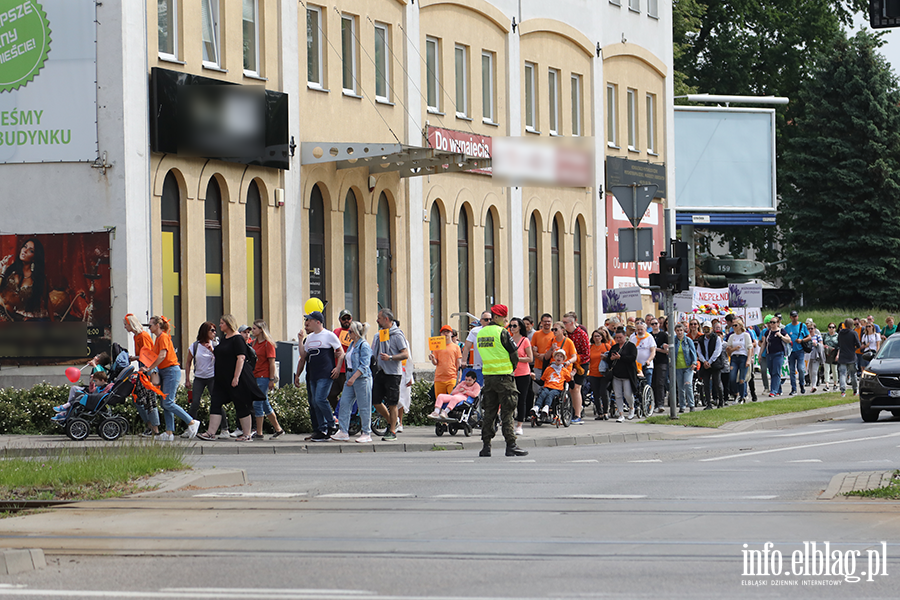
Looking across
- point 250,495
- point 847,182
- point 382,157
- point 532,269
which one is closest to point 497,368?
point 250,495

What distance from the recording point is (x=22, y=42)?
23.5m

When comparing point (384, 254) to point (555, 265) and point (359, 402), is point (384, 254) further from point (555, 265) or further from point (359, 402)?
point (359, 402)

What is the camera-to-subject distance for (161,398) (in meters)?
19.8

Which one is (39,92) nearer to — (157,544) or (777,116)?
(157,544)

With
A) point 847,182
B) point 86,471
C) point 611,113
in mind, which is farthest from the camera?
point 847,182

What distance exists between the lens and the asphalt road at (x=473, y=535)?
788cm

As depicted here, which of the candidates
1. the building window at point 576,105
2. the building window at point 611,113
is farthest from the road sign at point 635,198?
the building window at point 611,113

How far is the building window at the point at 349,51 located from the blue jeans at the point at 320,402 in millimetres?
10971

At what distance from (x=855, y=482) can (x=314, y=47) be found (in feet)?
59.1

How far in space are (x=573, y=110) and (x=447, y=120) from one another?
22.8 feet

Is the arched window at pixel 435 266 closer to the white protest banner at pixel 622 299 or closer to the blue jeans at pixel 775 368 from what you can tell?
the white protest banner at pixel 622 299

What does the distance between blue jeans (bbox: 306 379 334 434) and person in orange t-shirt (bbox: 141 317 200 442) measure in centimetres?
169

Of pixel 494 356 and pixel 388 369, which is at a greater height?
pixel 494 356

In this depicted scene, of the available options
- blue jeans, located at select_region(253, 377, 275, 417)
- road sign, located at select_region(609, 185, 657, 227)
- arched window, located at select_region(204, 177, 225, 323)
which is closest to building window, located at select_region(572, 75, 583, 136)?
arched window, located at select_region(204, 177, 225, 323)
